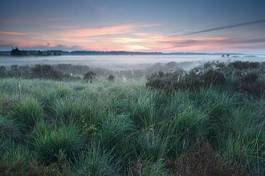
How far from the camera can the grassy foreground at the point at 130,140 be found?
4488 mm

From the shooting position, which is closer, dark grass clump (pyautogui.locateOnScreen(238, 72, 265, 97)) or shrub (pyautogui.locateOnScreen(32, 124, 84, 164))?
shrub (pyautogui.locateOnScreen(32, 124, 84, 164))

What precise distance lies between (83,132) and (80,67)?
1343 inches

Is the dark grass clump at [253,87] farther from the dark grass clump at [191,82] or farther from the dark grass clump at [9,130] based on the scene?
the dark grass clump at [9,130]

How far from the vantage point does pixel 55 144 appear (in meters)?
5.26

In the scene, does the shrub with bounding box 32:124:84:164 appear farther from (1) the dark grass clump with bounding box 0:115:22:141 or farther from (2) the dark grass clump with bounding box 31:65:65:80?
(2) the dark grass clump with bounding box 31:65:65:80

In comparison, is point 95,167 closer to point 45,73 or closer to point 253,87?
point 253,87

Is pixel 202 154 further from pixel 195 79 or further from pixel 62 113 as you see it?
pixel 195 79

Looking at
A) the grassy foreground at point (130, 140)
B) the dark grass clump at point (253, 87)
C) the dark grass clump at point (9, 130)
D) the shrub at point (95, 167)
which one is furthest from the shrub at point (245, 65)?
the shrub at point (95, 167)

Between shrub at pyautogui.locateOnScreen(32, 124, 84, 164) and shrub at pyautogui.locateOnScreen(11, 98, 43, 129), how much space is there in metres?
1.30

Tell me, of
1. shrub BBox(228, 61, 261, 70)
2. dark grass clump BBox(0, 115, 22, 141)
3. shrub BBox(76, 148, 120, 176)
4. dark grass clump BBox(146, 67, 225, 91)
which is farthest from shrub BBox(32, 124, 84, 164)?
shrub BBox(228, 61, 261, 70)

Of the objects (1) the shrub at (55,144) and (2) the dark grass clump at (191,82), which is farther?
(2) the dark grass clump at (191,82)

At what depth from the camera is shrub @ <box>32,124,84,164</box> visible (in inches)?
203

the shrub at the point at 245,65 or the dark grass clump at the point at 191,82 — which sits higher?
the shrub at the point at 245,65

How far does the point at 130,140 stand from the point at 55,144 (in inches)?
53.4
